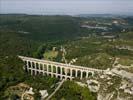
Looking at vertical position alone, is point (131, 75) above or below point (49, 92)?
above

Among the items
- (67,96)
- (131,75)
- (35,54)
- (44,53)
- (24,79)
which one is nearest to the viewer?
(67,96)

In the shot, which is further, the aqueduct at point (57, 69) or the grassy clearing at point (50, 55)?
the grassy clearing at point (50, 55)

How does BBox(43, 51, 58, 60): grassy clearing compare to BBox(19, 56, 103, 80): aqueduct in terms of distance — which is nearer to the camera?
BBox(19, 56, 103, 80): aqueduct

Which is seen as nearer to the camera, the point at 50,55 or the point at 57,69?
the point at 57,69

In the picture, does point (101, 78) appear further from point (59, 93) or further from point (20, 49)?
point (20, 49)

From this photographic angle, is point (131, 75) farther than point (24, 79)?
No

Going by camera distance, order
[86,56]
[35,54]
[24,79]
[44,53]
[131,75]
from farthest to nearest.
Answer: [44,53] < [35,54] < [86,56] < [24,79] < [131,75]

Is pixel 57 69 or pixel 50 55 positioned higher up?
pixel 57 69

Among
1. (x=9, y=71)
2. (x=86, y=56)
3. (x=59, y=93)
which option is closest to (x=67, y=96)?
(x=59, y=93)
